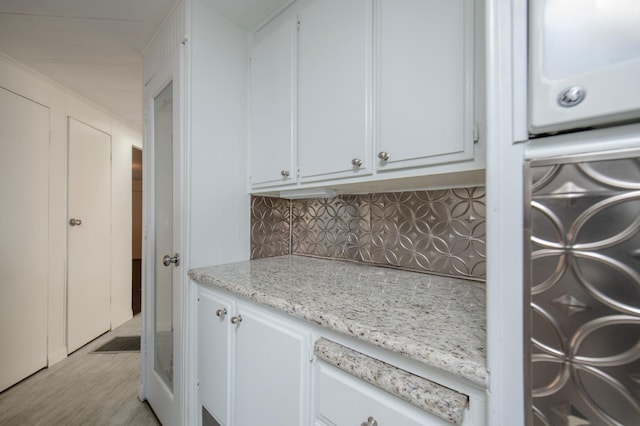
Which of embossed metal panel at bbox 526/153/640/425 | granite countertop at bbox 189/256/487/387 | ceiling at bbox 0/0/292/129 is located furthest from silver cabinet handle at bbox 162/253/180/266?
embossed metal panel at bbox 526/153/640/425

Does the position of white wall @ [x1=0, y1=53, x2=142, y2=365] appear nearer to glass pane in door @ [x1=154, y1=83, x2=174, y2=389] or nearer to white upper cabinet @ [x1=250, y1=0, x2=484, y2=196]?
glass pane in door @ [x1=154, y1=83, x2=174, y2=389]

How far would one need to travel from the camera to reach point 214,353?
1.23m

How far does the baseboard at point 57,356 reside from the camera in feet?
7.14

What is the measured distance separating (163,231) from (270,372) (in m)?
1.18

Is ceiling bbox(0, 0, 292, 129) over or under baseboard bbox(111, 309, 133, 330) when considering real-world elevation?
over

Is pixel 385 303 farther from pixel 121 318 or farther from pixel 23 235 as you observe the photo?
pixel 121 318

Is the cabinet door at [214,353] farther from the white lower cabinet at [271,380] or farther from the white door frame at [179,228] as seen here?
the white door frame at [179,228]

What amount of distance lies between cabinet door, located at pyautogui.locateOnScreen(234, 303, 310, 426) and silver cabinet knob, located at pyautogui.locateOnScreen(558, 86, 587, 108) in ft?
2.66

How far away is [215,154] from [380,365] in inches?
51.2

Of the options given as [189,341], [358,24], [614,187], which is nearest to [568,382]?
[614,187]

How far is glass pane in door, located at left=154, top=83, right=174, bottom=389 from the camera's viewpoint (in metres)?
1.60

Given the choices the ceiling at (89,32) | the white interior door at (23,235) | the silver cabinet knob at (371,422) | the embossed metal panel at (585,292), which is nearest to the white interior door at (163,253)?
the ceiling at (89,32)

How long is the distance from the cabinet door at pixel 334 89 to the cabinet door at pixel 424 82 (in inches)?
2.9

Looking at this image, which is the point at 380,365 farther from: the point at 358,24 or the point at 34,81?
the point at 34,81
